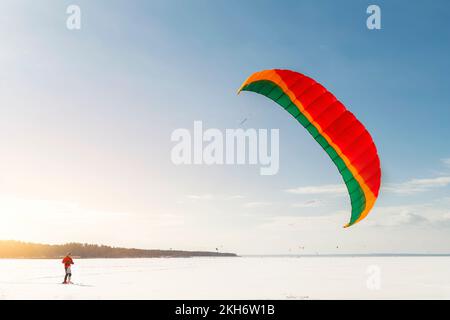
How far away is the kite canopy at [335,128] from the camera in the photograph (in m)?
13.9

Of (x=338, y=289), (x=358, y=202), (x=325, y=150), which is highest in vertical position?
(x=325, y=150)

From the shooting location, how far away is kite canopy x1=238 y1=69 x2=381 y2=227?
1385 cm

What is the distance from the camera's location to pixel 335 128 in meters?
14.3
